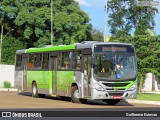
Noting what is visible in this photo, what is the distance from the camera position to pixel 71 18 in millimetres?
70750

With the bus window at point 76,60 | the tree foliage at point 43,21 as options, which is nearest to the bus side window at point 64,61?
the bus window at point 76,60

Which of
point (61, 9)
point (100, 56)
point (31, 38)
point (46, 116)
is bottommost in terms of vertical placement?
point (46, 116)

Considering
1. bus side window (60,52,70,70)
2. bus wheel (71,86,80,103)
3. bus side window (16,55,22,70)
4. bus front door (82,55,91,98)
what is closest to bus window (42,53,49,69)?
bus side window (60,52,70,70)

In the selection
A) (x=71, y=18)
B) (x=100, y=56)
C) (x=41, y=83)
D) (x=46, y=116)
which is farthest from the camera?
(x=71, y=18)

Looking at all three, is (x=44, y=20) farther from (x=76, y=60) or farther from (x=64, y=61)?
(x=76, y=60)

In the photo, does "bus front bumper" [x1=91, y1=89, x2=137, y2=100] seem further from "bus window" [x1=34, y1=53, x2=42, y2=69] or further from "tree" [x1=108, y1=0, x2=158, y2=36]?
"tree" [x1=108, y1=0, x2=158, y2=36]

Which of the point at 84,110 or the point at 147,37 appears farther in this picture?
the point at 147,37

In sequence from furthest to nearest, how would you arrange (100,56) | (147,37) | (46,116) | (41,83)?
1. (147,37)
2. (41,83)
3. (100,56)
4. (46,116)

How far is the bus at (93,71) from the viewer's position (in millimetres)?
21266

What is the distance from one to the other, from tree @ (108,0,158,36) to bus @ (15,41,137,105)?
5054 cm

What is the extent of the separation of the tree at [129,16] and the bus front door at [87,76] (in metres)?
53.2

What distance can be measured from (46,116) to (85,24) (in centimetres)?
6952

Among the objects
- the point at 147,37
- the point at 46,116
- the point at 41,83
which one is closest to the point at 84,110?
the point at 46,116

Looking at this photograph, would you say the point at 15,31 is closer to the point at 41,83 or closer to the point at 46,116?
the point at 41,83
